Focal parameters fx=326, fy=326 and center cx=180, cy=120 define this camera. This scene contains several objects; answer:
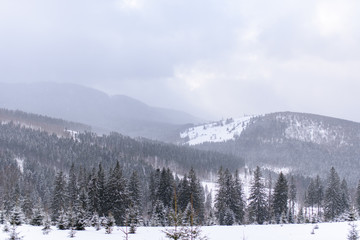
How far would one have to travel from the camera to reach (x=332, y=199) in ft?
224

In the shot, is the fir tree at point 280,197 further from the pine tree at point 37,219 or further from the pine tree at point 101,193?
the pine tree at point 37,219

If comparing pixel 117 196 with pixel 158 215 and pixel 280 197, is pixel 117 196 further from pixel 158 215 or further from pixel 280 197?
pixel 280 197

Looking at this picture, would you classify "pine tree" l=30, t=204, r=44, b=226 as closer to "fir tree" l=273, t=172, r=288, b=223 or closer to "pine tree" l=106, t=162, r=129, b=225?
"pine tree" l=106, t=162, r=129, b=225

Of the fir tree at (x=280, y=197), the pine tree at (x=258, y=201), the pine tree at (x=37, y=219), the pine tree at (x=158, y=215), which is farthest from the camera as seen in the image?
the fir tree at (x=280, y=197)

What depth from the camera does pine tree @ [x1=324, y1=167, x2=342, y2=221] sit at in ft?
222

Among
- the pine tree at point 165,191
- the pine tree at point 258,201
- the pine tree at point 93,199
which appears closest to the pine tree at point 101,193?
the pine tree at point 93,199

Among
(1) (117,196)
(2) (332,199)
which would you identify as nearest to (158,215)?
(1) (117,196)

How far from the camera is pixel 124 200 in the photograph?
172 feet

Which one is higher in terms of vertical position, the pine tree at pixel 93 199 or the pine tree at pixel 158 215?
the pine tree at pixel 93 199

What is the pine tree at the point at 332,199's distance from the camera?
222 feet

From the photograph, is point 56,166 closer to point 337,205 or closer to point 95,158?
point 95,158

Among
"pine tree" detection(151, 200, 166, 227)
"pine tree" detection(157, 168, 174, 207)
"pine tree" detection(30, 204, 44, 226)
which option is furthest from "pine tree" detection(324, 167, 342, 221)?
"pine tree" detection(30, 204, 44, 226)

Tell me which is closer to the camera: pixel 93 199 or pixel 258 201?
pixel 93 199

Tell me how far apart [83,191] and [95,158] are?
431 feet
